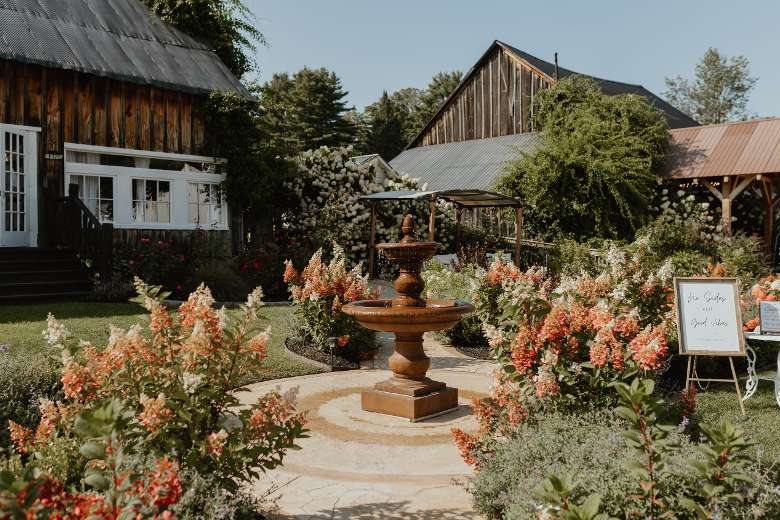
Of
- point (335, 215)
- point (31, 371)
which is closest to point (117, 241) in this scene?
point (335, 215)

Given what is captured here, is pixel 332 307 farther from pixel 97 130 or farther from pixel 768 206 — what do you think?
pixel 768 206

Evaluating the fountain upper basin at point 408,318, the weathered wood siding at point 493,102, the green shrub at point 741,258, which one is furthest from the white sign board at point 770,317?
the weathered wood siding at point 493,102

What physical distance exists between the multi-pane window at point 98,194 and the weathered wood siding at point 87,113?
567 millimetres

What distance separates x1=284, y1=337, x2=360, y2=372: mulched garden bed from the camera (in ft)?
27.2

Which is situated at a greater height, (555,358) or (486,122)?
(486,122)

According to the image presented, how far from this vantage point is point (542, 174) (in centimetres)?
1947

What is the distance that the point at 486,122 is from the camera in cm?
2833

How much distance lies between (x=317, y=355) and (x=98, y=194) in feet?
28.8

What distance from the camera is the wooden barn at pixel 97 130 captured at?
43.2ft

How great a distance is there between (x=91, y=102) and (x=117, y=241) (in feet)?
10.0

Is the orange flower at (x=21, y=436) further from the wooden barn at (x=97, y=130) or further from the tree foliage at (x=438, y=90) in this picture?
the tree foliage at (x=438, y=90)

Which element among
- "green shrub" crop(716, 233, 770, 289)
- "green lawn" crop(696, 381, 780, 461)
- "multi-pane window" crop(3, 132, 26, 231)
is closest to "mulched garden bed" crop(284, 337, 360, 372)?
"green lawn" crop(696, 381, 780, 461)

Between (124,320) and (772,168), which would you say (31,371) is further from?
(772,168)

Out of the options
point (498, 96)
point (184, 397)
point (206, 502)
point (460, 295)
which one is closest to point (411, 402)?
point (184, 397)
